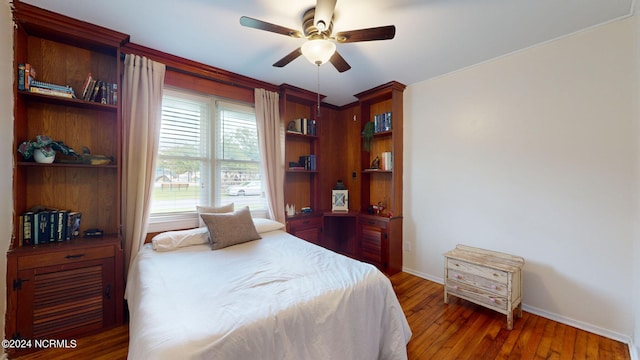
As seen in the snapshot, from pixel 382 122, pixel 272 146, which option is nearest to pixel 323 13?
pixel 272 146

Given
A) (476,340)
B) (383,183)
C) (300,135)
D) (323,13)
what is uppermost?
(323,13)

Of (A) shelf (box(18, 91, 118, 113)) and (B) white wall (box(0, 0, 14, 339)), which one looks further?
(A) shelf (box(18, 91, 118, 113))

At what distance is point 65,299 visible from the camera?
1.84 m

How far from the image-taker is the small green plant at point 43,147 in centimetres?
181

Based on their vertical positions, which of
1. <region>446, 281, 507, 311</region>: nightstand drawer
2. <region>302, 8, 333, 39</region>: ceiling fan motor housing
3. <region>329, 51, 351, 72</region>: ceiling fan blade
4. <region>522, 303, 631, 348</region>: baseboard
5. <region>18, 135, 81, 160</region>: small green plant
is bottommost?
<region>522, 303, 631, 348</region>: baseboard

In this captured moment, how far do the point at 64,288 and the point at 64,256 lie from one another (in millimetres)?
245

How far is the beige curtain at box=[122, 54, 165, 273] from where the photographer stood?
2.20 meters

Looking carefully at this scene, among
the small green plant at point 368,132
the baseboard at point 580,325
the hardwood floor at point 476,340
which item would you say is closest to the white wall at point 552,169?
the baseboard at point 580,325

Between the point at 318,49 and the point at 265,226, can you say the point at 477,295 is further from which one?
the point at 318,49

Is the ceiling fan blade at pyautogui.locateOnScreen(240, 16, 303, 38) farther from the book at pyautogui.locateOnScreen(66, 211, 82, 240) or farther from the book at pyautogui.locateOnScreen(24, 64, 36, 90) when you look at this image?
the book at pyautogui.locateOnScreen(66, 211, 82, 240)

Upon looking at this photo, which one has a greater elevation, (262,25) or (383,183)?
(262,25)

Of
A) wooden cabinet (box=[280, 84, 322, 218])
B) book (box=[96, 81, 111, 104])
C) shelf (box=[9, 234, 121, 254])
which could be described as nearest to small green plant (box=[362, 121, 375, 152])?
wooden cabinet (box=[280, 84, 322, 218])

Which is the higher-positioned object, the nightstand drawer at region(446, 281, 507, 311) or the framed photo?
the framed photo

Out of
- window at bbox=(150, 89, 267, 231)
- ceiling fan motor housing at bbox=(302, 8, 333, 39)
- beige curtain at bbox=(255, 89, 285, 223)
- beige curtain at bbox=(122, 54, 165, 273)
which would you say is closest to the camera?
ceiling fan motor housing at bbox=(302, 8, 333, 39)
